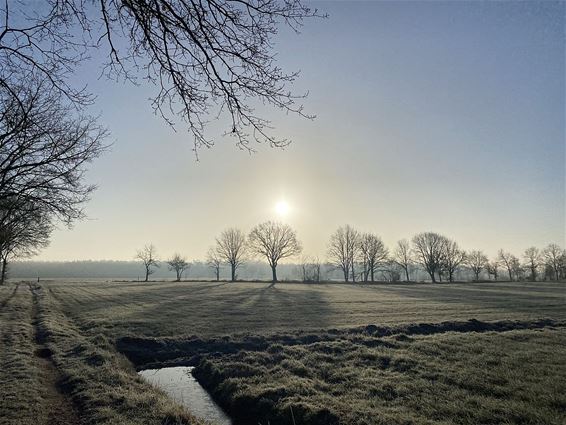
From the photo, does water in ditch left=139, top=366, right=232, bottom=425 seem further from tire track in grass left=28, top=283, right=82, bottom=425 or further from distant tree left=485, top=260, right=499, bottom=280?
distant tree left=485, top=260, right=499, bottom=280

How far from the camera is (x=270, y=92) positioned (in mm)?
5027

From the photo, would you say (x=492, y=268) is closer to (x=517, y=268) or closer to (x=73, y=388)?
(x=517, y=268)

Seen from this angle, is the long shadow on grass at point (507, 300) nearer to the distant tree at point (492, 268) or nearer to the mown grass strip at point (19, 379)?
the mown grass strip at point (19, 379)

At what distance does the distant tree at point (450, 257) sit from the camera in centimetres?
9694

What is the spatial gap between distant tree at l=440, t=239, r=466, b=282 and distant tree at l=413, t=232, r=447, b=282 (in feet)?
2.63

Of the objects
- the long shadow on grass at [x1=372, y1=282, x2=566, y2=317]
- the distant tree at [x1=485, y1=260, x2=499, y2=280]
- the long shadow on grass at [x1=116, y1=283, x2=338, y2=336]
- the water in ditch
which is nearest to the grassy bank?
the water in ditch

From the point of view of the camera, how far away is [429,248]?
100 meters

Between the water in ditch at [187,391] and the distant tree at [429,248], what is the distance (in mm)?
92598

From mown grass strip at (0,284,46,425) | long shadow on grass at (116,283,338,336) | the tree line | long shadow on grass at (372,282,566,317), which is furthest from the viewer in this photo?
the tree line

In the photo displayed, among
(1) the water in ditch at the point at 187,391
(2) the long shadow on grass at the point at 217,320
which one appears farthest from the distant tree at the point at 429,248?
(1) the water in ditch at the point at 187,391

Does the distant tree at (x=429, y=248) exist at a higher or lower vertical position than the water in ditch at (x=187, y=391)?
higher

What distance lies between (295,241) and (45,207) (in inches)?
2768

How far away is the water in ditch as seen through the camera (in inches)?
373

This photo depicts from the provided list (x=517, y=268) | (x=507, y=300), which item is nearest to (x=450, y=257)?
(x=517, y=268)
